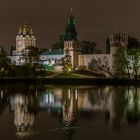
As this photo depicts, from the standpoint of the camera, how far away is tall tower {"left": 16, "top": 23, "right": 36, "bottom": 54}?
101 m

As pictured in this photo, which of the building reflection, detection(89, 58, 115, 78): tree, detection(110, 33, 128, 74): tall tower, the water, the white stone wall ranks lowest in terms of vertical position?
the water

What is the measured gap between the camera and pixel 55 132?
17.0m

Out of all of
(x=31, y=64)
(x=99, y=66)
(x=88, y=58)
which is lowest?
(x=99, y=66)

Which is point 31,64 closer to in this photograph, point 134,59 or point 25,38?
point 134,59

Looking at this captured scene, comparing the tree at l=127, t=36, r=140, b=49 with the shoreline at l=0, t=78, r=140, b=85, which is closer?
the shoreline at l=0, t=78, r=140, b=85

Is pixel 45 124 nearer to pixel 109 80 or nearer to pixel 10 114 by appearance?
pixel 10 114

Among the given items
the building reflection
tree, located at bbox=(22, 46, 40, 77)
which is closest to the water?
the building reflection

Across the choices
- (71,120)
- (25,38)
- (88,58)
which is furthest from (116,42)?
(71,120)

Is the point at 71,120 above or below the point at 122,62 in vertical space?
below

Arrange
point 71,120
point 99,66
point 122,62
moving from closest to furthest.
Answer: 1. point 71,120
2. point 122,62
3. point 99,66

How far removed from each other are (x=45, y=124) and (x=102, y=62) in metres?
58.3

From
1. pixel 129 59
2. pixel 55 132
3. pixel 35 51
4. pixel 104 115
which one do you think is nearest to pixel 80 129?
pixel 55 132

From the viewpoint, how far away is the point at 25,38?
10100cm

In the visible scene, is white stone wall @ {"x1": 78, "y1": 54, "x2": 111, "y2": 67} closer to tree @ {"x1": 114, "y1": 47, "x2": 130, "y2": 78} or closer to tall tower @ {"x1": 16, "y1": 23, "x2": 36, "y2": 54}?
tree @ {"x1": 114, "y1": 47, "x2": 130, "y2": 78}
